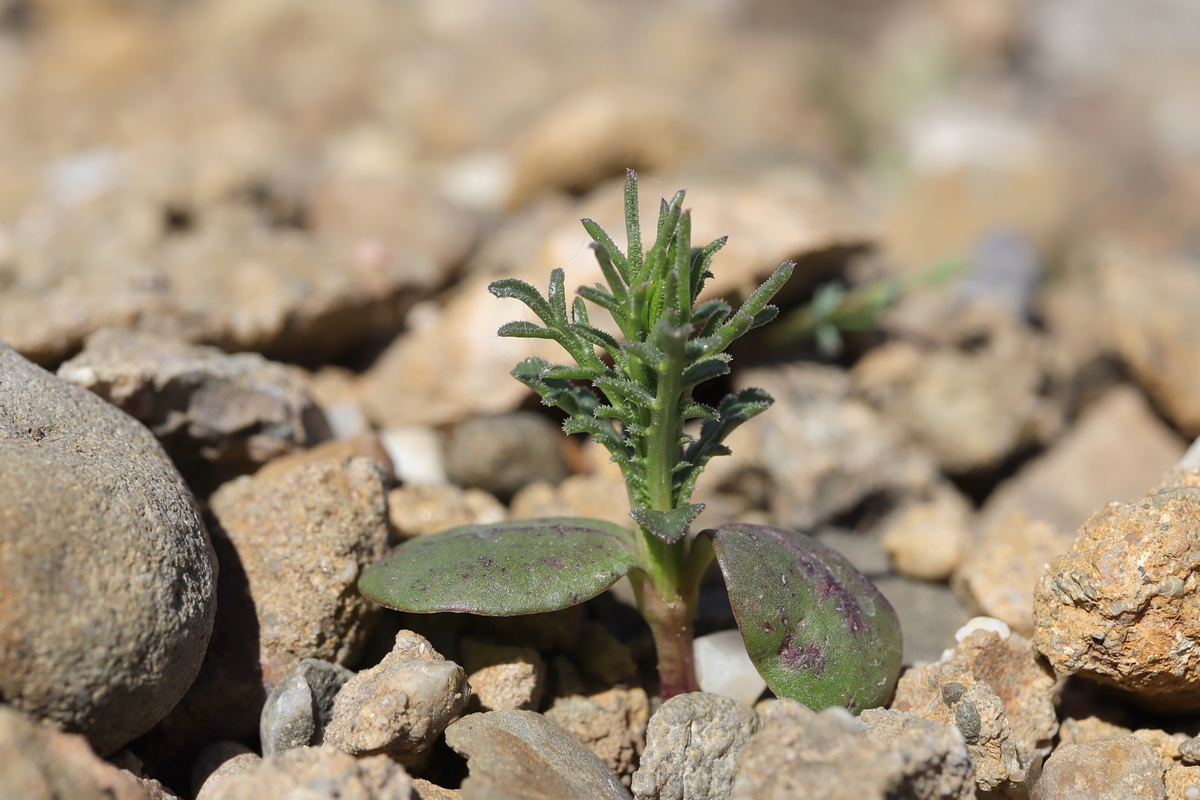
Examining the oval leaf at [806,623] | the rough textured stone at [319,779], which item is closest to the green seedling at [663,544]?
the oval leaf at [806,623]

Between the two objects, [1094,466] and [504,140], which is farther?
[504,140]

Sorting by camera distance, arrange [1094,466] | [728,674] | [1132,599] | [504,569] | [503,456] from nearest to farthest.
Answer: [1132,599], [504,569], [728,674], [503,456], [1094,466]

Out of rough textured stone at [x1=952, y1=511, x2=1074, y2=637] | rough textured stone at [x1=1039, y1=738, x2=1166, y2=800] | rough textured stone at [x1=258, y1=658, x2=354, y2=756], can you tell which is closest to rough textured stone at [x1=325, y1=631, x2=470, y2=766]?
rough textured stone at [x1=258, y1=658, x2=354, y2=756]

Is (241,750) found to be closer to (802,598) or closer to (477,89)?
(802,598)

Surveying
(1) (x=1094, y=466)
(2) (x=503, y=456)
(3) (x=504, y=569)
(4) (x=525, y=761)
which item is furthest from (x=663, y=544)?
(1) (x=1094, y=466)

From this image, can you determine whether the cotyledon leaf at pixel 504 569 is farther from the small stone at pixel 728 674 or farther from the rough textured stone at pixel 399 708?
the small stone at pixel 728 674

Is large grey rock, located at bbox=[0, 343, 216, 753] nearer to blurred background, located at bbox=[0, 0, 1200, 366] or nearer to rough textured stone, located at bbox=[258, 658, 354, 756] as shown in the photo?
rough textured stone, located at bbox=[258, 658, 354, 756]

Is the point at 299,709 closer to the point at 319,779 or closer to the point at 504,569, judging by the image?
the point at 319,779
